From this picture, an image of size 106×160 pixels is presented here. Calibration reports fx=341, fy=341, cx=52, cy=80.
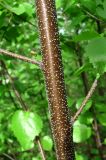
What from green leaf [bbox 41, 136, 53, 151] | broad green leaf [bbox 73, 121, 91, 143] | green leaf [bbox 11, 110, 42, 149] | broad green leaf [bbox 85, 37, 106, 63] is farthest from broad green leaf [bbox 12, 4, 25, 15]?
green leaf [bbox 41, 136, 53, 151]

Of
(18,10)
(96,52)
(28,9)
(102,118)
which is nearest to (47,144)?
(102,118)

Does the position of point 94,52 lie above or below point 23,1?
below

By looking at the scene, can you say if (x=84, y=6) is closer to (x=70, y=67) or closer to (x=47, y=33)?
(x=47, y=33)

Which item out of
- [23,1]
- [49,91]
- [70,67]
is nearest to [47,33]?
[49,91]

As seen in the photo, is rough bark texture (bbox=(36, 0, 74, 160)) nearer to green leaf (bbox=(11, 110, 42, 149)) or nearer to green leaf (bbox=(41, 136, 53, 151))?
green leaf (bbox=(11, 110, 42, 149))

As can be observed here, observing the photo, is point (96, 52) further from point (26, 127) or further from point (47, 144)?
point (47, 144)

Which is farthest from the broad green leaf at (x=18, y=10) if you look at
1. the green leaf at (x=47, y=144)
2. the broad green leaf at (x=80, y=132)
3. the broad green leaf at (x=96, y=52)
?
the green leaf at (x=47, y=144)
